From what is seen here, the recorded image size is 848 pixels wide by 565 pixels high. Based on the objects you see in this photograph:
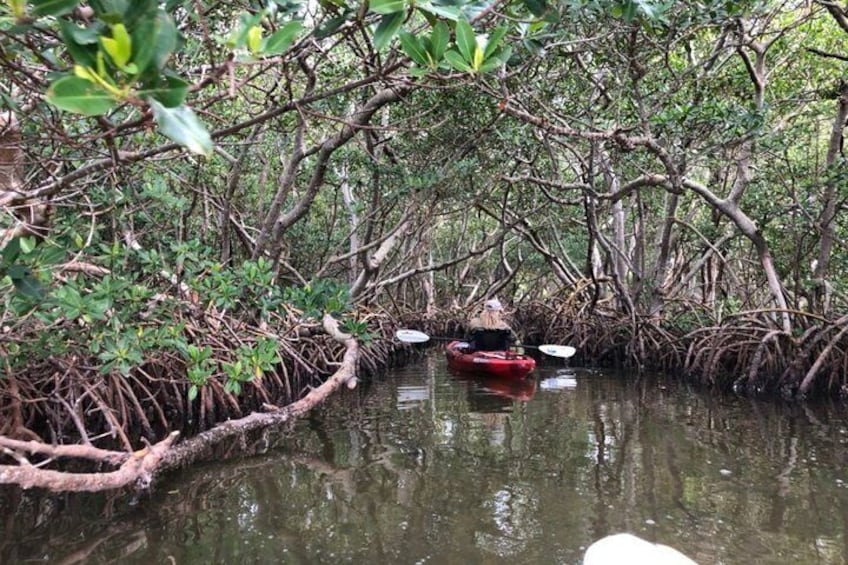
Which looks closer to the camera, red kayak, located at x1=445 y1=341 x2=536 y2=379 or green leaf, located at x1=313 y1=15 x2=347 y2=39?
green leaf, located at x1=313 y1=15 x2=347 y2=39

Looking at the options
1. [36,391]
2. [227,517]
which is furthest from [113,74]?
[36,391]

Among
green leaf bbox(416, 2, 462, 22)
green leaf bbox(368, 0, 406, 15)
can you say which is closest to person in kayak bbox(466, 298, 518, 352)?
green leaf bbox(416, 2, 462, 22)

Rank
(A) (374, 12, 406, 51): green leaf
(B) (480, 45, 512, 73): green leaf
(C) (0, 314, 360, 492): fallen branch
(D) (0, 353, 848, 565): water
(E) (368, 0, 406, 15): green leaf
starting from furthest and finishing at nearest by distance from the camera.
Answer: (D) (0, 353, 848, 565): water, (C) (0, 314, 360, 492): fallen branch, (B) (480, 45, 512, 73): green leaf, (A) (374, 12, 406, 51): green leaf, (E) (368, 0, 406, 15): green leaf

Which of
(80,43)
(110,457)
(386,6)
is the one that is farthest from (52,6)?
(110,457)

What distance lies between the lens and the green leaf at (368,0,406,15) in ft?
4.68

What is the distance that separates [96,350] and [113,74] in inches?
101

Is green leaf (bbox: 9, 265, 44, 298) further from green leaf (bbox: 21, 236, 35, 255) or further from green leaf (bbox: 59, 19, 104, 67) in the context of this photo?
green leaf (bbox: 59, 19, 104, 67)

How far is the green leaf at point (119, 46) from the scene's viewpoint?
0.99 m

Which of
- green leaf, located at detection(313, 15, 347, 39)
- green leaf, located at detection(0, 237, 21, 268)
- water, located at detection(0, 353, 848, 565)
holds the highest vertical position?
green leaf, located at detection(313, 15, 347, 39)

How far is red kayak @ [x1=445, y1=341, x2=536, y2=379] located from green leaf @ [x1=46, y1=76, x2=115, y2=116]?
7.29 meters

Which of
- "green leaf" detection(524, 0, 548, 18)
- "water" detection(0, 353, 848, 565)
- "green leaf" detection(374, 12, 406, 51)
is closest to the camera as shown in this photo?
"green leaf" detection(374, 12, 406, 51)

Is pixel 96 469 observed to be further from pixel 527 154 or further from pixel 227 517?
pixel 527 154

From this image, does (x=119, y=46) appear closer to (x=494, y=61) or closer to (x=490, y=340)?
(x=494, y=61)

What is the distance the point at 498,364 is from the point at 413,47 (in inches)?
260
